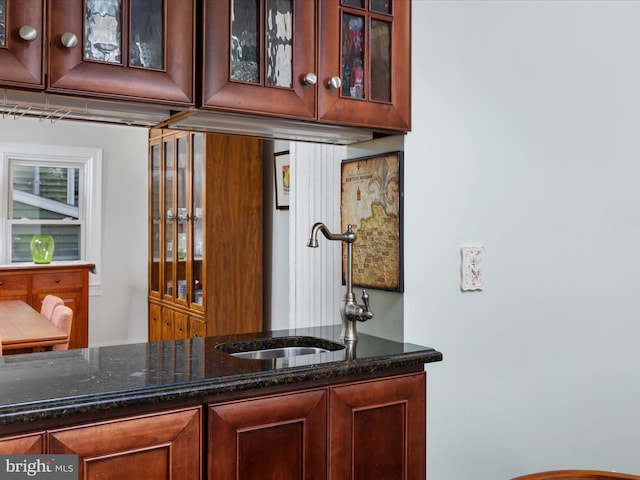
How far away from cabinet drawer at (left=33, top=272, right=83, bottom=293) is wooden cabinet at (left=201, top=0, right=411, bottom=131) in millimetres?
4021

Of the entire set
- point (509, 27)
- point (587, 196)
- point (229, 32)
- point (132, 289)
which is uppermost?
point (509, 27)

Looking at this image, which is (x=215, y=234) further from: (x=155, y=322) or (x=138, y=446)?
(x=138, y=446)

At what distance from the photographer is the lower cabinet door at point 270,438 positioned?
1.45 metres

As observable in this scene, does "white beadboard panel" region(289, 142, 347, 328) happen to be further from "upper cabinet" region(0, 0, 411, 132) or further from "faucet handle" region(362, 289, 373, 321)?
"upper cabinet" region(0, 0, 411, 132)

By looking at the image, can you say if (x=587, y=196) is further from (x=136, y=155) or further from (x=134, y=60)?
(x=136, y=155)

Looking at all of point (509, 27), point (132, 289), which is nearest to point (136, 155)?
point (132, 289)

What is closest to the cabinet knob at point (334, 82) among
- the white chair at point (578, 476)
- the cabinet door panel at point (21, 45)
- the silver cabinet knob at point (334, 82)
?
the silver cabinet knob at point (334, 82)

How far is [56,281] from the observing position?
5008mm

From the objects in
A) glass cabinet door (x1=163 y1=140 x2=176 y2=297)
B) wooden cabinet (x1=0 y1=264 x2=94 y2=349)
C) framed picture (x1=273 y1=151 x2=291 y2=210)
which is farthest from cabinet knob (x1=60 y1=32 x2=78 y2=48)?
wooden cabinet (x1=0 y1=264 x2=94 y2=349)

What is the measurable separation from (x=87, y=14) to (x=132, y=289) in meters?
4.62

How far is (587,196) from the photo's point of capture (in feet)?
7.64

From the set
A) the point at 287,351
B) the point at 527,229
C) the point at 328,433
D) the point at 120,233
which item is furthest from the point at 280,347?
the point at 120,233

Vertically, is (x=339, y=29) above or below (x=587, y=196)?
above

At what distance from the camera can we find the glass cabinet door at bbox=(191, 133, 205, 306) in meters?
3.73
